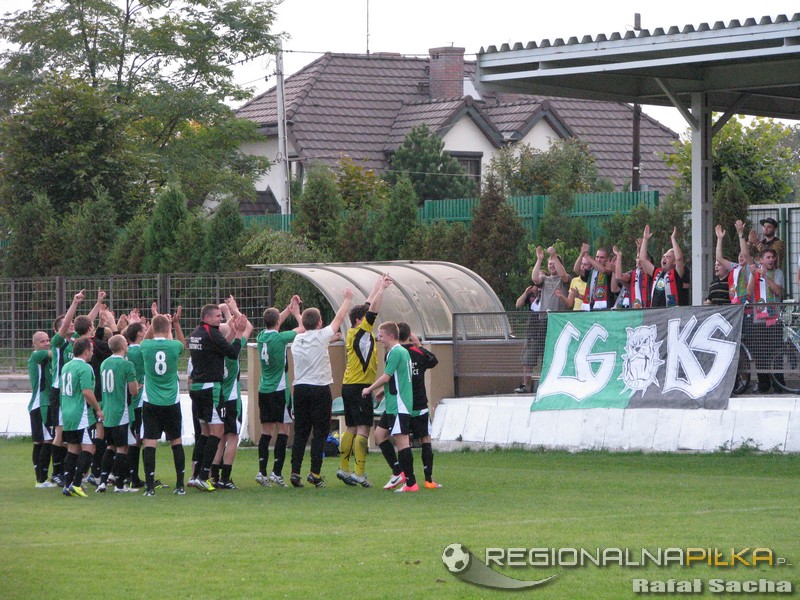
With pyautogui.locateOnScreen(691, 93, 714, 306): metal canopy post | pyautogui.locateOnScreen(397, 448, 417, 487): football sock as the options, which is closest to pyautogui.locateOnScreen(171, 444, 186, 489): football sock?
pyautogui.locateOnScreen(397, 448, 417, 487): football sock

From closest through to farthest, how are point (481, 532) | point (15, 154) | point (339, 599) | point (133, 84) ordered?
point (339, 599) → point (481, 532) → point (15, 154) → point (133, 84)

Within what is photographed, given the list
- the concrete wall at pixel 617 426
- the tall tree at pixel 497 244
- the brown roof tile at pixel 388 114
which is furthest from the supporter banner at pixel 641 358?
the brown roof tile at pixel 388 114

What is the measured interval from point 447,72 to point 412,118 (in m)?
3.57

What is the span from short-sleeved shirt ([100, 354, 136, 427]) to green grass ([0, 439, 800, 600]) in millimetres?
912

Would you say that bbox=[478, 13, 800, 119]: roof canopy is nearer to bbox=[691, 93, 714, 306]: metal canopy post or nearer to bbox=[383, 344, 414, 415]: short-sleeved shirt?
bbox=[691, 93, 714, 306]: metal canopy post

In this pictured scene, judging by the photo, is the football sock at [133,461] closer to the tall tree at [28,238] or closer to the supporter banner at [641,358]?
the supporter banner at [641,358]

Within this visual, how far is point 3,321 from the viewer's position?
91.5ft

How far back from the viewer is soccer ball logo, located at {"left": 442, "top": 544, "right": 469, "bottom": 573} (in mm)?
9680

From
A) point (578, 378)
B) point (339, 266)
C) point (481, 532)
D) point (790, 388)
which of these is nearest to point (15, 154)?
point (339, 266)

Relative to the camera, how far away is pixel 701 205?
21281mm

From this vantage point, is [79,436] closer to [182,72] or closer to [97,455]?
[97,455]

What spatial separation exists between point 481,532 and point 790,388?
7.38 m

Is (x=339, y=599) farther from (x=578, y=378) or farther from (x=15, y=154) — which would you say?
(x=15, y=154)

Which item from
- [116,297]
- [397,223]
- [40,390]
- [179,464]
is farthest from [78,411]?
[397,223]
